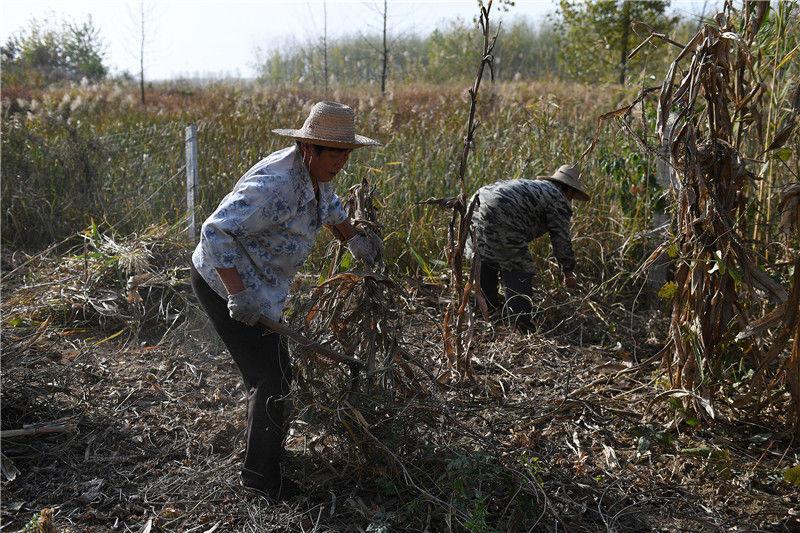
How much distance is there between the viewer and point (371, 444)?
291 centimetres

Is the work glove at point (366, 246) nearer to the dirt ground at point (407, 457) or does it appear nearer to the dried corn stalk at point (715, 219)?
the dirt ground at point (407, 457)

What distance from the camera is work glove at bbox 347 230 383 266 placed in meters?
3.20

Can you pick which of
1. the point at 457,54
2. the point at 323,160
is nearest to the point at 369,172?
the point at 323,160

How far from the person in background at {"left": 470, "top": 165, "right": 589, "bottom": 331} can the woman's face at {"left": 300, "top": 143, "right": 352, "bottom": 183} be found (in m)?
2.25

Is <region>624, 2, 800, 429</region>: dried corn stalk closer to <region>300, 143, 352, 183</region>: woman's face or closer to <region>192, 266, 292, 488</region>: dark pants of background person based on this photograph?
<region>300, 143, 352, 183</region>: woman's face

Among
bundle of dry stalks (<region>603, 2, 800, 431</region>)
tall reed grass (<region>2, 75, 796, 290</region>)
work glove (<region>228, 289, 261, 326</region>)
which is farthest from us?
tall reed grass (<region>2, 75, 796, 290</region>)

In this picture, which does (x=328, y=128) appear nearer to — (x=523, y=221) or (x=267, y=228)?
(x=267, y=228)

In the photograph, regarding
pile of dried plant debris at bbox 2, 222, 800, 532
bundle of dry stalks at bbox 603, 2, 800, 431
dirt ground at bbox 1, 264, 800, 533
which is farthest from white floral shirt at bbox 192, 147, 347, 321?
bundle of dry stalks at bbox 603, 2, 800, 431

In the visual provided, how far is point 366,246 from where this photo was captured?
3.23 metres

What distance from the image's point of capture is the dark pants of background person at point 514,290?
4953mm

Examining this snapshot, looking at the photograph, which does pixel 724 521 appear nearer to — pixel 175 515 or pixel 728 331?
pixel 728 331

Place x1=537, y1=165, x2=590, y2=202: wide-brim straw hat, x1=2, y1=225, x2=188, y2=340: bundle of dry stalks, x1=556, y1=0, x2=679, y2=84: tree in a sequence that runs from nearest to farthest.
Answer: x1=2, y1=225, x2=188, y2=340: bundle of dry stalks → x1=537, y1=165, x2=590, y2=202: wide-brim straw hat → x1=556, y1=0, x2=679, y2=84: tree

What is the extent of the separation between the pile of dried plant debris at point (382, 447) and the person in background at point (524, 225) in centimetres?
82

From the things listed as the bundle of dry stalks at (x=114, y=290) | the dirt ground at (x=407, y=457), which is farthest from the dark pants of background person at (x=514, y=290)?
the bundle of dry stalks at (x=114, y=290)
